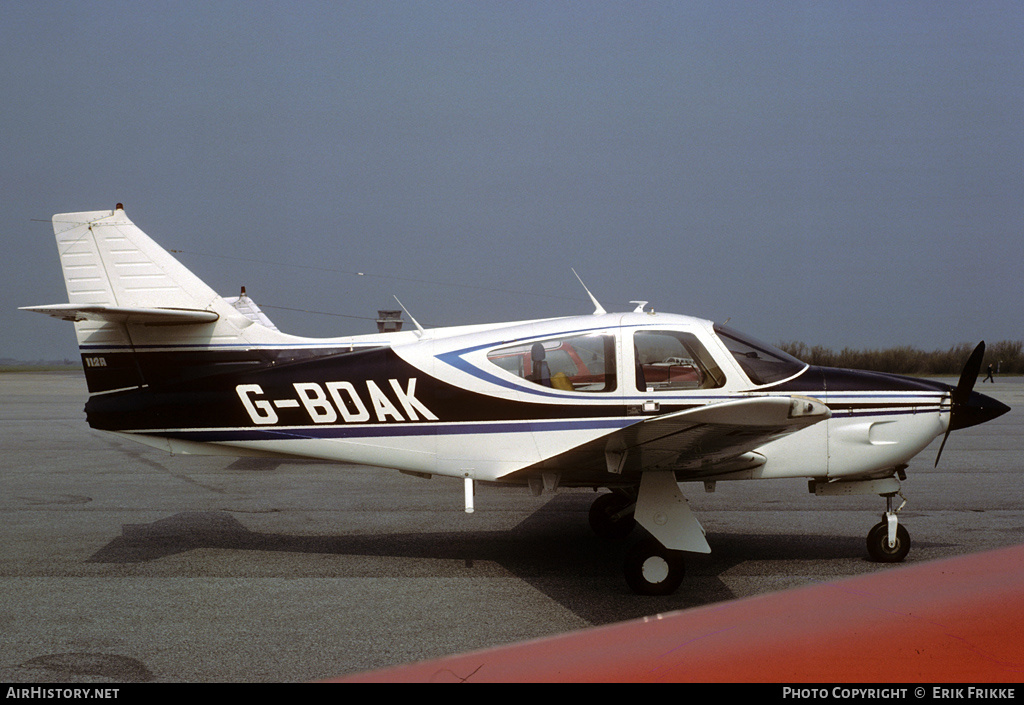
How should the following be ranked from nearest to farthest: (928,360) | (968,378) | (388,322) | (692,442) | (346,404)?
(692,442) → (968,378) → (346,404) → (388,322) → (928,360)

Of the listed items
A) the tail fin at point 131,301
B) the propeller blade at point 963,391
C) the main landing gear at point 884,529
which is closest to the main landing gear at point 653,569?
the main landing gear at point 884,529

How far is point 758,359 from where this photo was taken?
21.7 ft

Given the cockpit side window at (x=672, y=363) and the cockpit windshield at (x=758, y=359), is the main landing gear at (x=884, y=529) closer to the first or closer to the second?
the cockpit windshield at (x=758, y=359)

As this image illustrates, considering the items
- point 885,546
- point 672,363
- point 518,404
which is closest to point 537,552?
point 518,404

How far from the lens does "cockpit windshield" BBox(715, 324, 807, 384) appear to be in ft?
21.4

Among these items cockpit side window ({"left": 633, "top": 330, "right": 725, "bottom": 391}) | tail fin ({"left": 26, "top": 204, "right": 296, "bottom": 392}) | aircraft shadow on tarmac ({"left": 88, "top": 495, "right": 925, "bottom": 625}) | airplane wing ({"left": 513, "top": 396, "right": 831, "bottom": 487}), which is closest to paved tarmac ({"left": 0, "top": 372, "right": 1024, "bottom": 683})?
aircraft shadow on tarmac ({"left": 88, "top": 495, "right": 925, "bottom": 625})

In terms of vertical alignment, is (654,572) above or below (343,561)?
above

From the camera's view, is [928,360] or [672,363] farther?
[928,360]

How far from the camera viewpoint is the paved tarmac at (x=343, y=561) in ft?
15.6

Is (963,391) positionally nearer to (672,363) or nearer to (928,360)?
(672,363)

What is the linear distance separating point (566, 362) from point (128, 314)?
372 centimetres

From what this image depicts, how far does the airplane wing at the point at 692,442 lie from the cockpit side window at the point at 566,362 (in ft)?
2.12
